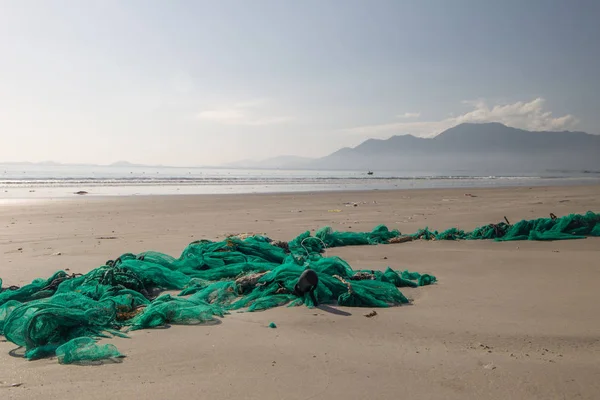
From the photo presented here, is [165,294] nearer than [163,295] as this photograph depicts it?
No

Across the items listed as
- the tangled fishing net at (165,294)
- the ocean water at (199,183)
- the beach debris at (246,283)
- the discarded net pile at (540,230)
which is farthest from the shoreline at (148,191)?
the beach debris at (246,283)

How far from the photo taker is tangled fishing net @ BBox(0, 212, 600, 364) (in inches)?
130

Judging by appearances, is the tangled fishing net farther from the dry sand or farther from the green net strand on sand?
the dry sand

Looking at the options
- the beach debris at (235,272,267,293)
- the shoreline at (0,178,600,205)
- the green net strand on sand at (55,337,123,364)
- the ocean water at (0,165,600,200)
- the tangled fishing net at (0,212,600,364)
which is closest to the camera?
the green net strand on sand at (55,337,123,364)

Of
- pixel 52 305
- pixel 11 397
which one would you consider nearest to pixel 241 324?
pixel 52 305

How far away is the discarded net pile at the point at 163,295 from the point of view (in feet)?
10.8

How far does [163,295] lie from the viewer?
4.35 m

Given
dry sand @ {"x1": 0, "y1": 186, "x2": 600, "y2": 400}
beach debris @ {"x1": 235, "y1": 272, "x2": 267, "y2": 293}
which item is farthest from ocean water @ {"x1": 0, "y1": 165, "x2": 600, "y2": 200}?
dry sand @ {"x1": 0, "y1": 186, "x2": 600, "y2": 400}

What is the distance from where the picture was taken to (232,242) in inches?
246

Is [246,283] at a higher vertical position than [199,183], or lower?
Answer: lower

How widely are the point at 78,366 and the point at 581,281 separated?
213 inches

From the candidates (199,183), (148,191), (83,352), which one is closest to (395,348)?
(83,352)

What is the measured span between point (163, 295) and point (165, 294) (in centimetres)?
30

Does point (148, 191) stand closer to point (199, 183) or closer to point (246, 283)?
point (199, 183)
